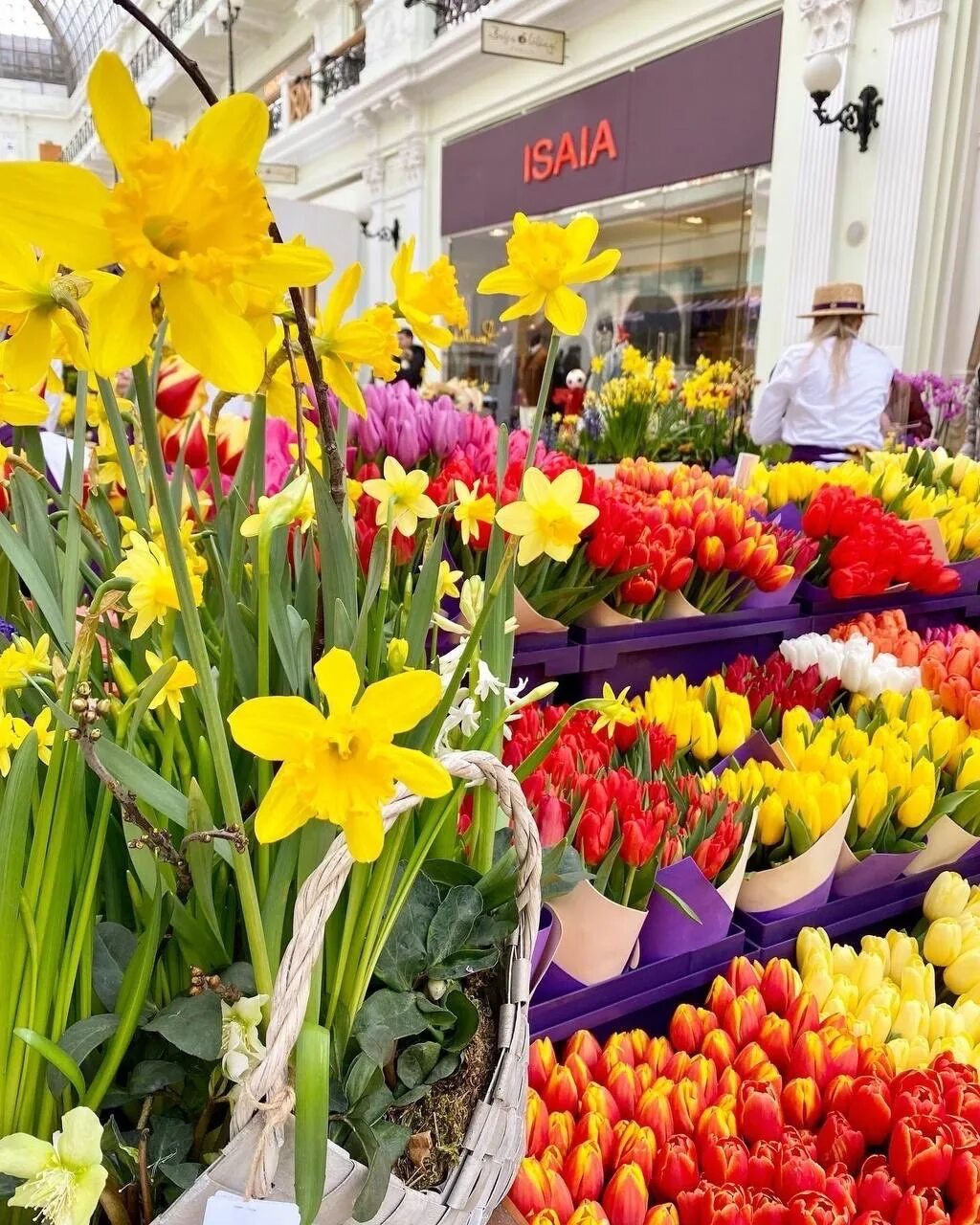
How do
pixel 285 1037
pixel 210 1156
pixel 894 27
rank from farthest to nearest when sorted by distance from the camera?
pixel 894 27, pixel 210 1156, pixel 285 1037

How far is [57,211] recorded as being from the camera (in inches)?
13.0

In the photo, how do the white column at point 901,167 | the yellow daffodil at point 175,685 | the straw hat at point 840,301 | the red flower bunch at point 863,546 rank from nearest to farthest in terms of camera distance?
the yellow daffodil at point 175,685, the red flower bunch at point 863,546, the straw hat at point 840,301, the white column at point 901,167

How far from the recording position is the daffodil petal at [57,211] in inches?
12.9

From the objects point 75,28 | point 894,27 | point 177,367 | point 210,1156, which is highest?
point 75,28

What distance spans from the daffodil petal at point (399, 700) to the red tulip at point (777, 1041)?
26.4 inches

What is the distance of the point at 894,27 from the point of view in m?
4.42

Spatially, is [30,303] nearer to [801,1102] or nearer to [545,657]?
[801,1102]

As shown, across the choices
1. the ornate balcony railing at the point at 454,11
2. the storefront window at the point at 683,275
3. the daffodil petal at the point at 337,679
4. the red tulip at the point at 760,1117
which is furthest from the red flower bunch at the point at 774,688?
the ornate balcony railing at the point at 454,11

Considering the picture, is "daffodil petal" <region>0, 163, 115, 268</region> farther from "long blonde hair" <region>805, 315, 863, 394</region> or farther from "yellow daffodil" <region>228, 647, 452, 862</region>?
"long blonde hair" <region>805, 315, 863, 394</region>

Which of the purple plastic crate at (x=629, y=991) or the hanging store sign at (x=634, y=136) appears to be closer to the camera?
the purple plastic crate at (x=629, y=991)

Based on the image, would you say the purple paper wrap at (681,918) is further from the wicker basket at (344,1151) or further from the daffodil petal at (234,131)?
the daffodil petal at (234,131)

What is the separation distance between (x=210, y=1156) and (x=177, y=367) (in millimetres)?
1062

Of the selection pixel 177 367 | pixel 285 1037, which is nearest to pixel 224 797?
pixel 285 1037

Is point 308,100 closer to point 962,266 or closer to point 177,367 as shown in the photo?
point 962,266
